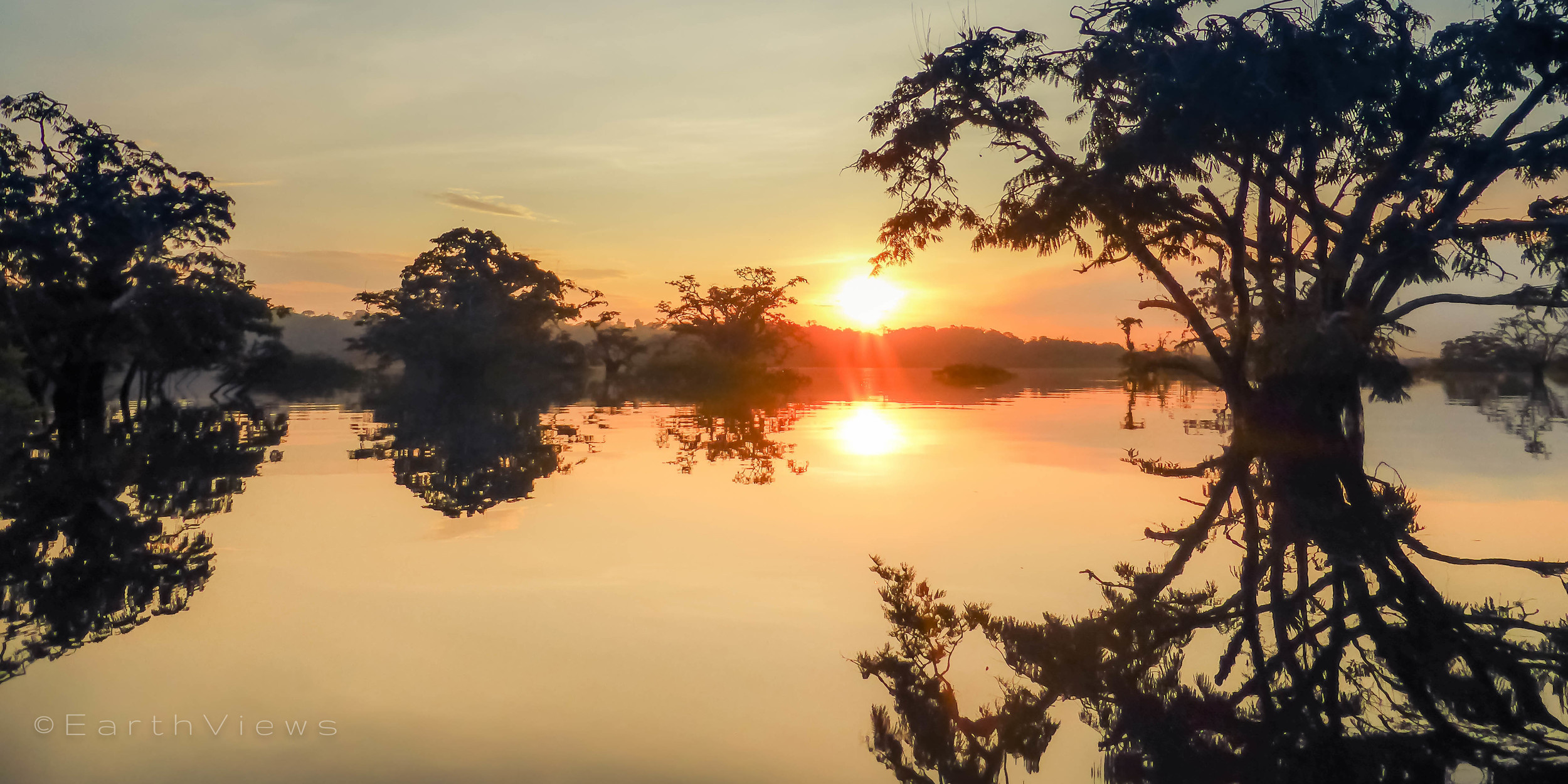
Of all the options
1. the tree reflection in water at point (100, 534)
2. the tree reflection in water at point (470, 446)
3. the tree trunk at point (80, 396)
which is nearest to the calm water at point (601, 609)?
the tree reflection in water at point (100, 534)

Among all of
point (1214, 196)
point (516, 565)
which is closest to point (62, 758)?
point (516, 565)

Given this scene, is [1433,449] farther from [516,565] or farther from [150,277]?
[150,277]

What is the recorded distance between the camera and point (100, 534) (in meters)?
6.44

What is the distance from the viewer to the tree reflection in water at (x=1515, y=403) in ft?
52.7

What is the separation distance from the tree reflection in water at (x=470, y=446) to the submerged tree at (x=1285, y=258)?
5.57 m

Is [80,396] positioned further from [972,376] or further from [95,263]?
[972,376]

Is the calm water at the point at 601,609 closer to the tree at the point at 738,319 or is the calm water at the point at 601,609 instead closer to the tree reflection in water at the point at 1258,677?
the tree reflection in water at the point at 1258,677

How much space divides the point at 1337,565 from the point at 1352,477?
4.58 meters

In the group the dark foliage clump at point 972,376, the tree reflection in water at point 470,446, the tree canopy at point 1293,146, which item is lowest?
the tree reflection in water at point 470,446

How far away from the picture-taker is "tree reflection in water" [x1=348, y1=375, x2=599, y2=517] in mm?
9031

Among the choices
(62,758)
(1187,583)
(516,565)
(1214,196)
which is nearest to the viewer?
(62,758)

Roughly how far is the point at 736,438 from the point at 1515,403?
902 inches

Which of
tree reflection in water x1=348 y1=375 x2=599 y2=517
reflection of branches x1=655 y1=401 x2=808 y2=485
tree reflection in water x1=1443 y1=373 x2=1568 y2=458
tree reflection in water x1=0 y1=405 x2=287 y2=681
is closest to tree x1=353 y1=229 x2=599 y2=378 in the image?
tree reflection in water x1=348 y1=375 x2=599 y2=517

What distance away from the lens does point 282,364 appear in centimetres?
3438
